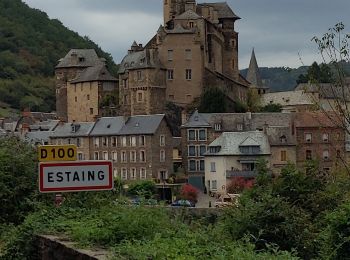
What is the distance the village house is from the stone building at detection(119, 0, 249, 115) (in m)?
18.7

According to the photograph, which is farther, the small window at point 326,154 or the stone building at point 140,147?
the stone building at point 140,147

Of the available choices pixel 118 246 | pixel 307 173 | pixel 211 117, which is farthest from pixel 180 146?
pixel 118 246

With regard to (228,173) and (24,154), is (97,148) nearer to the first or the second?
(228,173)

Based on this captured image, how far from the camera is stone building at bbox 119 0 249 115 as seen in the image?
10250cm

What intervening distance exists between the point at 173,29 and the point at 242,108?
12.4 metres

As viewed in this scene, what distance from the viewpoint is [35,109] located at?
169625 mm

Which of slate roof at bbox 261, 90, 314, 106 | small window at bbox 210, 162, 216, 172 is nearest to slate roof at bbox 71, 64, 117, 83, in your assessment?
small window at bbox 210, 162, 216, 172

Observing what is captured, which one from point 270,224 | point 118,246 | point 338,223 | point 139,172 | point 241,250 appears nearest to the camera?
point 241,250

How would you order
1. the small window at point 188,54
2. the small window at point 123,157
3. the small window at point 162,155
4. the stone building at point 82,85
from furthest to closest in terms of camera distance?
the stone building at point 82,85, the small window at point 188,54, the small window at point 123,157, the small window at point 162,155

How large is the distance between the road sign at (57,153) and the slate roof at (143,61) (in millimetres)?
89150

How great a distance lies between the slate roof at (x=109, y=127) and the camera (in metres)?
91.9

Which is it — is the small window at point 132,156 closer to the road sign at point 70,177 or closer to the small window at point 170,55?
the small window at point 170,55

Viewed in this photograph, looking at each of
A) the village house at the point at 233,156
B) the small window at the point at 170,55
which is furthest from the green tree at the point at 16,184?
the small window at the point at 170,55

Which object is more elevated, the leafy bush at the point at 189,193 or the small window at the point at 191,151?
the small window at the point at 191,151
